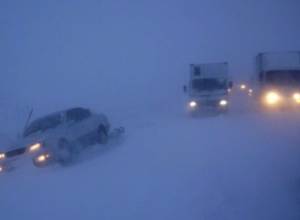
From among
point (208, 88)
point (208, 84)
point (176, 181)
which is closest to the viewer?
point (176, 181)

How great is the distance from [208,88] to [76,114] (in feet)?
27.7

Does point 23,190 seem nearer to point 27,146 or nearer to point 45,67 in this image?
point 27,146

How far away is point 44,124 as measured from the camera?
1369 cm

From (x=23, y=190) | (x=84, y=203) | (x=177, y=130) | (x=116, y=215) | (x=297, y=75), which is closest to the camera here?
(x=116, y=215)

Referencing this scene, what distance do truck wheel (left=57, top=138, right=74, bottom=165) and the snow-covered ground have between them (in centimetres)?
29

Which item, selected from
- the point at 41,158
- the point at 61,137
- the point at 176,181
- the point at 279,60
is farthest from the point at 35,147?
the point at 279,60

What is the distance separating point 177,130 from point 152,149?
3524 millimetres

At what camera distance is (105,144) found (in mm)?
15141

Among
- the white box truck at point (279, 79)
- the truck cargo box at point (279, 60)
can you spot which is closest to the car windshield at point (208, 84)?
the white box truck at point (279, 79)

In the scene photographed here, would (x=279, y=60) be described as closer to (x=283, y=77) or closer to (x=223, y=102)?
(x=283, y=77)

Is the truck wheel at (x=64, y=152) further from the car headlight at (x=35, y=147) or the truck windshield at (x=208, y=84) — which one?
the truck windshield at (x=208, y=84)

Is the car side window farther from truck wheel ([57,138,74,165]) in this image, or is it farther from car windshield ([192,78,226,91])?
car windshield ([192,78,226,91])

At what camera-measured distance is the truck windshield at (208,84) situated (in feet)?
67.8

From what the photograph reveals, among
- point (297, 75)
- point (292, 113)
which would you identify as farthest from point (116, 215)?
point (297, 75)
